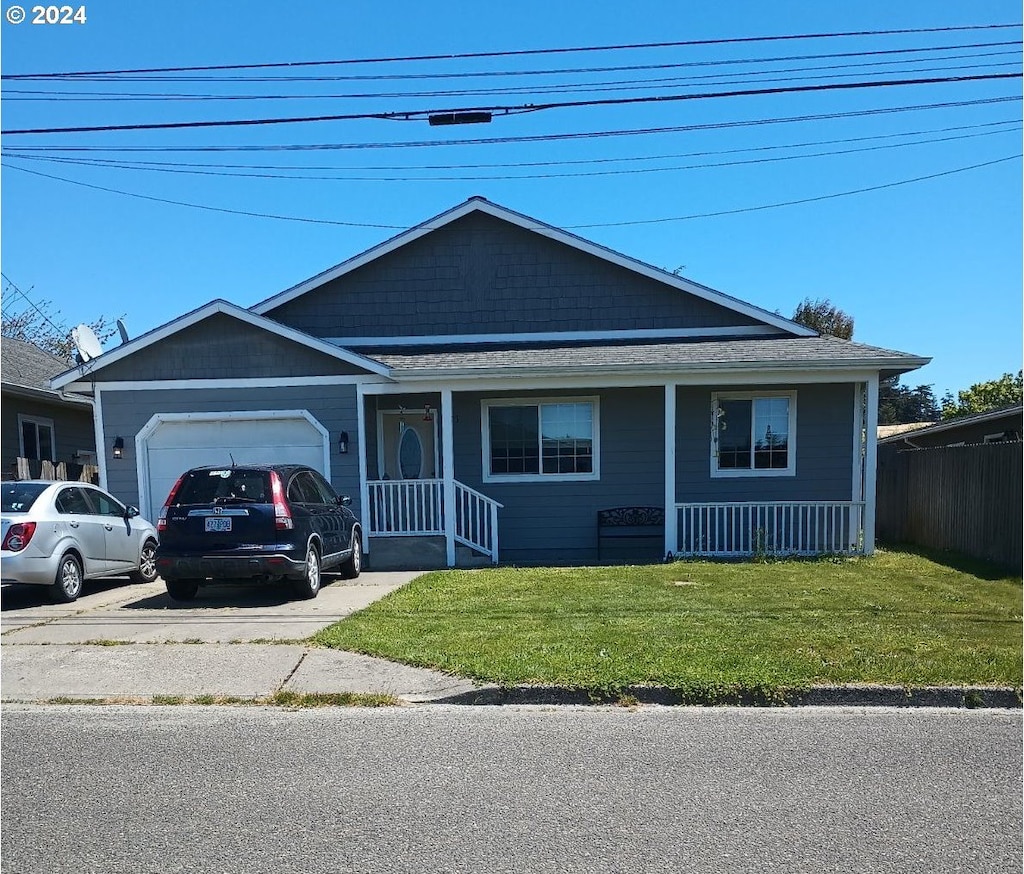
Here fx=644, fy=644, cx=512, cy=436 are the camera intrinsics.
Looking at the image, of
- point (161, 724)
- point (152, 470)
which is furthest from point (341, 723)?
point (152, 470)

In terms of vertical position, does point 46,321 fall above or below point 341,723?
above

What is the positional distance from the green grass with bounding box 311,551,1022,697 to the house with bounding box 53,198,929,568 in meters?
1.86

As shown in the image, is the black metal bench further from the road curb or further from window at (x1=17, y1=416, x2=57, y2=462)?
window at (x1=17, y1=416, x2=57, y2=462)

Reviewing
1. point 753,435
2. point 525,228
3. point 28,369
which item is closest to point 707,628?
point 753,435

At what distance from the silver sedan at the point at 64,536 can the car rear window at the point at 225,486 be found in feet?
4.08

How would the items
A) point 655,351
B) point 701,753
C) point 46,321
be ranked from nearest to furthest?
point 701,753, point 655,351, point 46,321

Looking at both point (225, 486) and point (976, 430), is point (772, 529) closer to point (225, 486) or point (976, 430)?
point (976, 430)

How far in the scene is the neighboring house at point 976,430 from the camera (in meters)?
13.6

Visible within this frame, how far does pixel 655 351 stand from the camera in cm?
1136

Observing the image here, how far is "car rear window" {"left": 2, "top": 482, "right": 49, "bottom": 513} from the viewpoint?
7746mm

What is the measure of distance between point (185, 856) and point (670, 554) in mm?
8677

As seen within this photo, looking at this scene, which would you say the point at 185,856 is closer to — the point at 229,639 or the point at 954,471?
the point at 229,639

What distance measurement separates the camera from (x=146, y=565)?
31.8ft

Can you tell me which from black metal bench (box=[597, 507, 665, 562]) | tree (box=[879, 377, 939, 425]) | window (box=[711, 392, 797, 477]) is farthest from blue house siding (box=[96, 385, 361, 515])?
tree (box=[879, 377, 939, 425])
